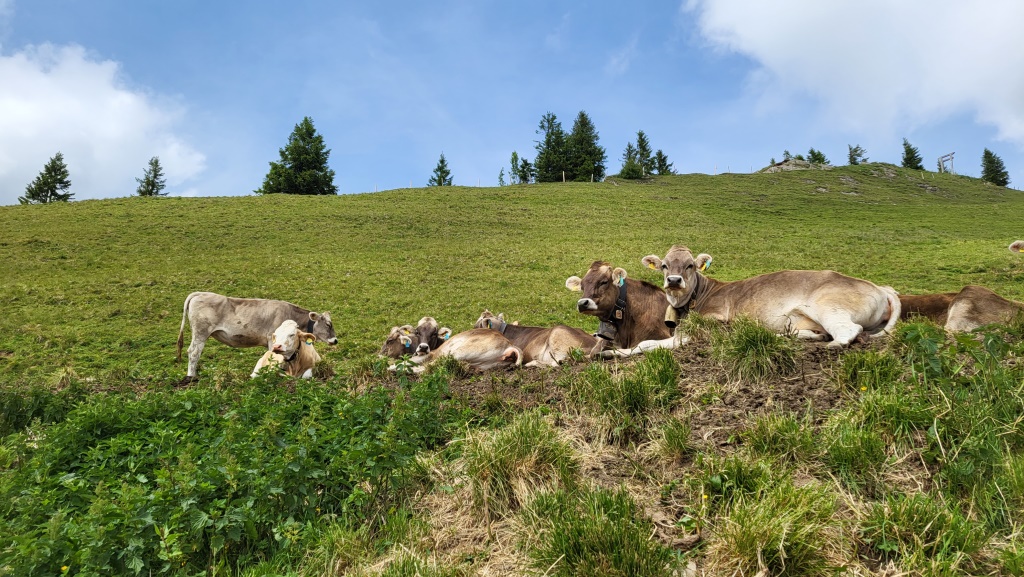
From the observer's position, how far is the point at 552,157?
78.7 meters

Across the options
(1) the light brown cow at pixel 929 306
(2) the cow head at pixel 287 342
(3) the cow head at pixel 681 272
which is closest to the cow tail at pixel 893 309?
(1) the light brown cow at pixel 929 306

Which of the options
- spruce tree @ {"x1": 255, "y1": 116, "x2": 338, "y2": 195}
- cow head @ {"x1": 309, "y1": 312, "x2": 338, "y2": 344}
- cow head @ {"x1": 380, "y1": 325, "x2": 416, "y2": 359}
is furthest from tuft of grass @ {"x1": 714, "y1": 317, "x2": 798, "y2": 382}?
spruce tree @ {"x1": 255, "y1": 116, "x2": 338, "y2": 195}

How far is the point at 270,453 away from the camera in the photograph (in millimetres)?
4938

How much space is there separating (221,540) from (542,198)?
47378 millimetres

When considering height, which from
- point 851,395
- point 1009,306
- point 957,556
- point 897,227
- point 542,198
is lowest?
point 957,556

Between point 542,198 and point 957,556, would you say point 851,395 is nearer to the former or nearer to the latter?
point 957,556

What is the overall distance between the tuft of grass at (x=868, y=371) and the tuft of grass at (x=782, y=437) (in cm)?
71

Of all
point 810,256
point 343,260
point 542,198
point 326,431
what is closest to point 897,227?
point 810,256

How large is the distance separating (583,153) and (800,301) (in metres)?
74.6

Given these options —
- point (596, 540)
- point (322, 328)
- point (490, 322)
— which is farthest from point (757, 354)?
point (322, 328)

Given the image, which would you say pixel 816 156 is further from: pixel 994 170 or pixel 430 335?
pixel 430 335

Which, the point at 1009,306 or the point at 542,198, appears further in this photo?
the point at 542,198

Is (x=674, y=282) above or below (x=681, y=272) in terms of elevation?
below

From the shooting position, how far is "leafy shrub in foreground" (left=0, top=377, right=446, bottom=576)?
142 inches
